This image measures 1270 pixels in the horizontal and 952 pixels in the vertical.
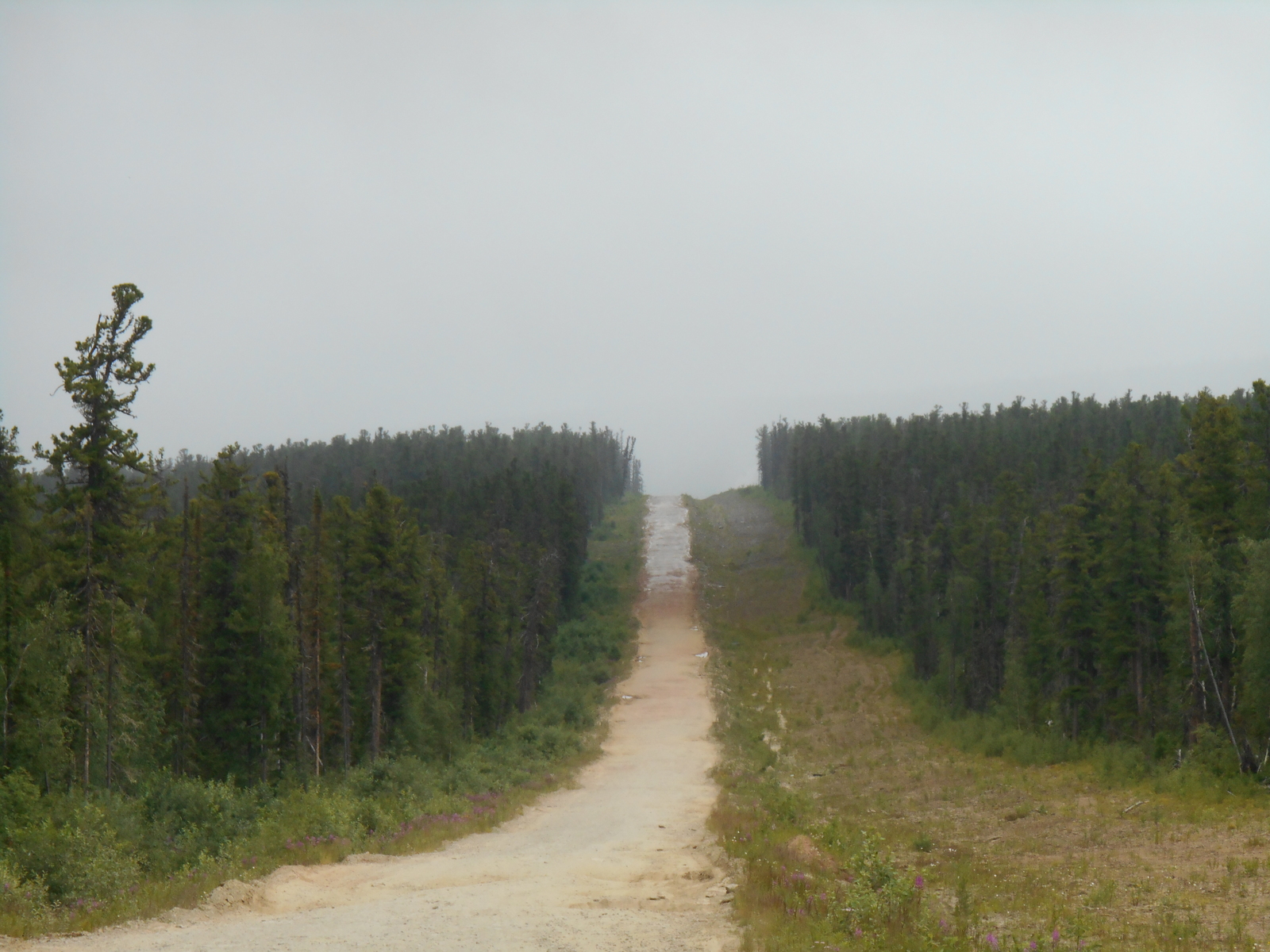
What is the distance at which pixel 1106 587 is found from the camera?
128ft

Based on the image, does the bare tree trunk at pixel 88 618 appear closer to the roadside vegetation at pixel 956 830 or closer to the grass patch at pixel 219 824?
the grass patch at pixel 219 824

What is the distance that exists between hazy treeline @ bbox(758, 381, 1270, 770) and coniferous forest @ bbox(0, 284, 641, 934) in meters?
23.7

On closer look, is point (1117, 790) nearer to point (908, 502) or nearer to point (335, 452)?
point (908, 502)

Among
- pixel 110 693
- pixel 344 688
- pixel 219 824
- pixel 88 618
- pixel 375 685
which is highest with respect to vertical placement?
pixel 88 618

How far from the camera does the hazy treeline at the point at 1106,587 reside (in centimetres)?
3284

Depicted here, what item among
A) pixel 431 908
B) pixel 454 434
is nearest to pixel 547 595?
pixel 431 908

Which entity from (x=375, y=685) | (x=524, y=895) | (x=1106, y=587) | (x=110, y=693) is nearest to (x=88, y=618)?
(x=110, y=693)

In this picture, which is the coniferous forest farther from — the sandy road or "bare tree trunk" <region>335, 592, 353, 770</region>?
the sandy road

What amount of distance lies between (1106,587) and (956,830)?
58.5 feet

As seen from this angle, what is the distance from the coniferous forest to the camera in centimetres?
2364

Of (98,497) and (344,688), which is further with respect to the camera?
(344,688)

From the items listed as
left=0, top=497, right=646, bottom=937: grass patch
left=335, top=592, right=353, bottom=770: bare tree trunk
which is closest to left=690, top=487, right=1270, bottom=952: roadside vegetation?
left=0, top=497, right=646, bottom=937: grass patch

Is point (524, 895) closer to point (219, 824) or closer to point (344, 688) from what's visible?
point (219, 824)

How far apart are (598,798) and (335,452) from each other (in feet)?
464
